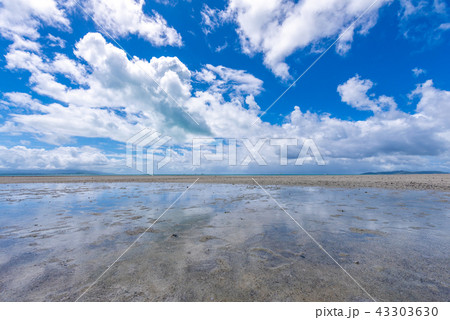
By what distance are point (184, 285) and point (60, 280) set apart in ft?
9.18

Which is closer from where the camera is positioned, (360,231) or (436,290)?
(436,290)

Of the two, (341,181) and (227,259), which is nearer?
(227,259)

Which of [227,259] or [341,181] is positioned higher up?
[227,259]

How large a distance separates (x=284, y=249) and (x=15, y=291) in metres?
6.44

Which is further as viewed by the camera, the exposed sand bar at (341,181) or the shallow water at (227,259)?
the exposed sand bar at (341,181)

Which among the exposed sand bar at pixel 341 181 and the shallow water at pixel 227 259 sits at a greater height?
the shallow water at pixel 227 259

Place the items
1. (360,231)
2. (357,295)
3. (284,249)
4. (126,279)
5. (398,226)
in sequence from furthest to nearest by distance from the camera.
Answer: (398,226), (360,231), (284,249), (126,279), (357,295)

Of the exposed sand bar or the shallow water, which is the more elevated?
the shallow water

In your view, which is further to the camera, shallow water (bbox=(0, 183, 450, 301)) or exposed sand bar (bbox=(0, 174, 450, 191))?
exposed sand bar (bbox=(0, 174, 450, 191))

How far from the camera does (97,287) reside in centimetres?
390

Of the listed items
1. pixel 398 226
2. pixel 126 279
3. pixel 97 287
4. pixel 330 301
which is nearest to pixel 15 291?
pixel 97 287
